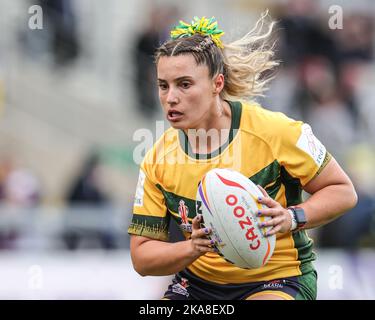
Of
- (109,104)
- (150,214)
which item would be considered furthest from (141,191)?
(109,104)

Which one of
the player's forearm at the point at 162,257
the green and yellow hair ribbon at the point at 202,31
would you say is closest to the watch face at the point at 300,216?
the player's forearm at the point at 162,257

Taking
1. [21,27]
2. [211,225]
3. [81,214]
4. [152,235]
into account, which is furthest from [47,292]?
[21,27]

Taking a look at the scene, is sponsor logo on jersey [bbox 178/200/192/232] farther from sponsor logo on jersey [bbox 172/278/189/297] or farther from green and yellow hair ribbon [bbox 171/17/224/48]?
green and yellow hair ribbon [bbox 171/17/224/48]

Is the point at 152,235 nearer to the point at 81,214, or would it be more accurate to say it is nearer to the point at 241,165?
the point at 241,165

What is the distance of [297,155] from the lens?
523 cm

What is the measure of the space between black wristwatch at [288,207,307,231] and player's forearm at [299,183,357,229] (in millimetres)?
34

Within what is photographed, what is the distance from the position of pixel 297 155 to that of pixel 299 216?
14.7 inches

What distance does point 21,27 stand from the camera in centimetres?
1305

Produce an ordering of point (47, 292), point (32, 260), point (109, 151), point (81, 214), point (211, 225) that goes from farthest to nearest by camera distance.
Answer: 1. point (109, 151)
2. point (81, 214)
3. point (32, 260)
4. point (47, 292)
5. point (211, 225)

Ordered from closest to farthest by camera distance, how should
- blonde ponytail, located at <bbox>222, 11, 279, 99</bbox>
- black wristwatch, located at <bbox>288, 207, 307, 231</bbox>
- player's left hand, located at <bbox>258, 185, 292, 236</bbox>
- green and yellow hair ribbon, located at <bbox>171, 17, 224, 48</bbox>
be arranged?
player's left hand, located at <bbox>258, 185, 292, 236</bbox>, black wristwatch, located at <bbox>288, 207, 307, 231</bbox>, green and yellow hair ribbon, located at <bbox>171, 17, 224, 48</bbox>, blonde ponytail, located at <bbox>222, 11, 279, 99</bbox>

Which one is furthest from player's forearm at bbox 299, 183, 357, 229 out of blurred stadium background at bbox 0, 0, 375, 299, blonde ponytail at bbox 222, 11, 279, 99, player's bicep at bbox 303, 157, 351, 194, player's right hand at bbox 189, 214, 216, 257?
blurred stadium background at bbox 0, 0, 375, 299

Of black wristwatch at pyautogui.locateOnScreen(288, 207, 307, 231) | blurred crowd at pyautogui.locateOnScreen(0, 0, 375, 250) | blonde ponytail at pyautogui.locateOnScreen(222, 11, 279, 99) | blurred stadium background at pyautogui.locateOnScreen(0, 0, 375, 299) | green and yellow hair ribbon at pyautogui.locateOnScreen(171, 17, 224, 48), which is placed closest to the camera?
black wristwatch at pyautogui.locateOnScreen(288, 207, 307, 231)

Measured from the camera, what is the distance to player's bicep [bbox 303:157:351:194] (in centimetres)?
529
